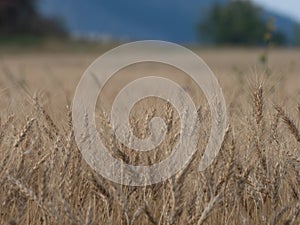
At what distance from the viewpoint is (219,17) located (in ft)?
198

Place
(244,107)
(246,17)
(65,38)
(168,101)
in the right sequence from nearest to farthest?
(168,101)
(244,107)
(65,38)
(246,17)

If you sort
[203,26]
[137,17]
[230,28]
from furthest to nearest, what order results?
[137,17] → [203,26] → [230,28]

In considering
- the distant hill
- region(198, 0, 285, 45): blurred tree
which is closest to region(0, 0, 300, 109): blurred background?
region(198, 0, 285, 45): blurred tree

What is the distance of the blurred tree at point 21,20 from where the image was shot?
42.9 m

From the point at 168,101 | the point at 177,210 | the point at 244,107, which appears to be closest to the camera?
the point at 177,210

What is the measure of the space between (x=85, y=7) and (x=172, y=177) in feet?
480

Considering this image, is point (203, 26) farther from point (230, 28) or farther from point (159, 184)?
point (159, 184)

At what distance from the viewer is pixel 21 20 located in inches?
1708

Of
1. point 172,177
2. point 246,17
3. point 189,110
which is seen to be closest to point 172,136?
point 189,110

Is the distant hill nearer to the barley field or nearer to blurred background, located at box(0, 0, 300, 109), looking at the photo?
blurred background, located at box(0, 0, 300, 109)

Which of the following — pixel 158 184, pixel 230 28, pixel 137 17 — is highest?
pixel 137 17

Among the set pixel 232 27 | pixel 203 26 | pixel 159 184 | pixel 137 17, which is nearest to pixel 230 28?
pixel 232 27

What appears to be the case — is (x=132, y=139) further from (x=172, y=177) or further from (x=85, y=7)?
(x=85, y=7)

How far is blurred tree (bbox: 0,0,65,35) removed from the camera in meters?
42.9
